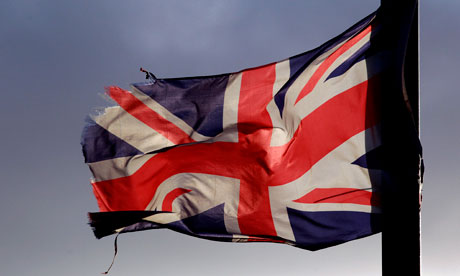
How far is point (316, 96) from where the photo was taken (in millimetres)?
7160

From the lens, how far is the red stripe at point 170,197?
7.77 meters

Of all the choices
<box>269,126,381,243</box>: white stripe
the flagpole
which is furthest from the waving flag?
the flagpole

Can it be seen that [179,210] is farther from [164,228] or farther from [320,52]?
[320,52]

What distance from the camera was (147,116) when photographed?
26.5ft

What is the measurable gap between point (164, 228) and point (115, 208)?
33.8 inches

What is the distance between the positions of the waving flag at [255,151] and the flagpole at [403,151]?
212 mm

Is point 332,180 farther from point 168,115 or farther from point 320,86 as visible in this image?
point 168,115

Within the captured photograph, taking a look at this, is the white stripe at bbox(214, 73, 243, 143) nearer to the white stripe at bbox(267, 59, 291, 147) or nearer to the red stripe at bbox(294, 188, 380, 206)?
the white stripe at bbox(267, 59, 291, 147)

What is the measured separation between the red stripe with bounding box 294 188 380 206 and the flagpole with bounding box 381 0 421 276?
0.20 metres

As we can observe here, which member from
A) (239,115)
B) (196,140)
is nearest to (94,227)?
(196,140)

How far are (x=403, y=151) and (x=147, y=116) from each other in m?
3.75

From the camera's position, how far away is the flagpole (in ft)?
17.9

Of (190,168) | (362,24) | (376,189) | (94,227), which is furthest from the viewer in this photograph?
(190,168)

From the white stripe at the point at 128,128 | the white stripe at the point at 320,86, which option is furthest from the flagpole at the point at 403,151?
the white stripe at the point at 128,128
